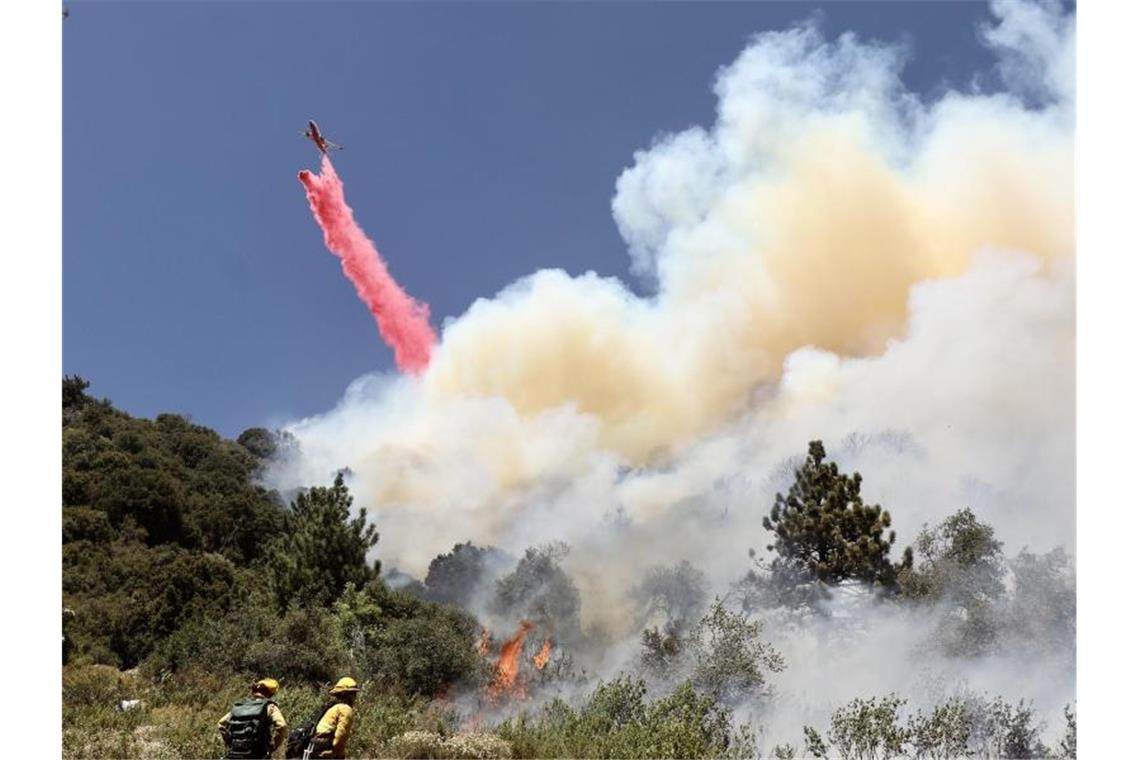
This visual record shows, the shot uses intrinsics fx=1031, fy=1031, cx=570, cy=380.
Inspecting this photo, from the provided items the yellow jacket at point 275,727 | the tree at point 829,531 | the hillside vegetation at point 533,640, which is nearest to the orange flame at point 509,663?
the hillside vegetation at point 533,640

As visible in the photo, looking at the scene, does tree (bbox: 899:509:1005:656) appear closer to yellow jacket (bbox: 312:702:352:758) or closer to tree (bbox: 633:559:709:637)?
tree (bbox: 633:559:709:637)

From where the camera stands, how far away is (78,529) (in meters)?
36.4

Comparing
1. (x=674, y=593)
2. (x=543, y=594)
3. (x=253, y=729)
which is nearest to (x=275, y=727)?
(x=253, y=729)

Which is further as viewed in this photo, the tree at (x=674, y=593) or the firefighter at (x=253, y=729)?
the tree at (x=674, y=593)

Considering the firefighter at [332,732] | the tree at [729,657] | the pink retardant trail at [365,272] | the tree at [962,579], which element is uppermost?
the pink retardant trail at [365,272]

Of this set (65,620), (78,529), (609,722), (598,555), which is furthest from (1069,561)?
(78,529)

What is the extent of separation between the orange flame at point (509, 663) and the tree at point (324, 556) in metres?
→ 4.68

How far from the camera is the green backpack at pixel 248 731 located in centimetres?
1224

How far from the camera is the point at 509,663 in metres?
29.0

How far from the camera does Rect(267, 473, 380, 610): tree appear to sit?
29828 millimetres

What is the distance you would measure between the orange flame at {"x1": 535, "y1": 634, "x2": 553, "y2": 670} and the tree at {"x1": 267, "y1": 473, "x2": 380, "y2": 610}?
18.4ft

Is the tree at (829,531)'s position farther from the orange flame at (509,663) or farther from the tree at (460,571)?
the tree at (460,571)
